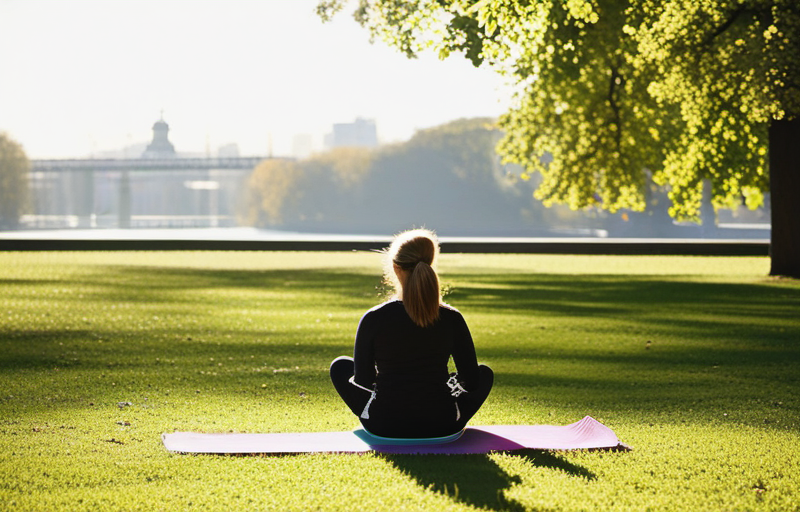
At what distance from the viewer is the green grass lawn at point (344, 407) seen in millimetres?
4980

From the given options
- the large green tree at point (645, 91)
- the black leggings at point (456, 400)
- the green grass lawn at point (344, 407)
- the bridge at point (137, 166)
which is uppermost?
the bridge at point (137, 166)

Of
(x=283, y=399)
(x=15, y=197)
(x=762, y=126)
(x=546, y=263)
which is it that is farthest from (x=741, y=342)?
(x=15, y=197)

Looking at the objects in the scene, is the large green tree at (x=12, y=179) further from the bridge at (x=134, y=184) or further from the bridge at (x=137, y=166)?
the bridge at (x=137, y=166)

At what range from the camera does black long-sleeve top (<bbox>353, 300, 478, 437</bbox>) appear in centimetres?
557

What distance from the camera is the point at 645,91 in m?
27.1

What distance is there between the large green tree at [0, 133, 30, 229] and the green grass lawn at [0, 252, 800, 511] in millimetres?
73746

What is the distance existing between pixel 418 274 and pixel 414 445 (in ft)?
3.72

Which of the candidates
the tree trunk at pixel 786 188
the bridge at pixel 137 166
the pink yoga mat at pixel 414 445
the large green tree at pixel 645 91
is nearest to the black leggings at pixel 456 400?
the pink yoga mat at pixel 414 445

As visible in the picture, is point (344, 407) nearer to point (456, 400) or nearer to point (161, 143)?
point (456, 400)

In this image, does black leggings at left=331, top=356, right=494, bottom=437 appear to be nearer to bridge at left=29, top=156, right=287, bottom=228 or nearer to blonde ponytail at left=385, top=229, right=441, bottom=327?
blonde ponytail at left=385, top=229, right=441, bottom=327

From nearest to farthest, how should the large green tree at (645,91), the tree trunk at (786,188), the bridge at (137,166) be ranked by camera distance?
the large green tree at (645,91)
the tree trunk at (786,188)
the bridge at (137,166)

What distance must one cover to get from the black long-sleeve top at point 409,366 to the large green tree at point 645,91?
293 inches

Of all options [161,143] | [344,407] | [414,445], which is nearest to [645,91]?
[344,407]

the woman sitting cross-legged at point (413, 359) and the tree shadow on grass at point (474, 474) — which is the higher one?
the woman sitting cross-legged at point (413, 359)
